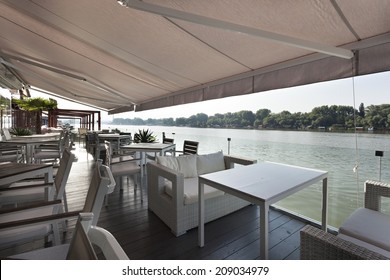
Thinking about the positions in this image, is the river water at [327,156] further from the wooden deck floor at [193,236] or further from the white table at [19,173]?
the white table at [19,173]

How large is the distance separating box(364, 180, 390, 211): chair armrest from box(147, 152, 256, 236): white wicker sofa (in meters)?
1.38

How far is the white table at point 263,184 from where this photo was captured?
1589mm

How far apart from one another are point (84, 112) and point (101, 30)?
53.8ft

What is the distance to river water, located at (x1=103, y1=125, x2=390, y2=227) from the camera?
96.5 inches

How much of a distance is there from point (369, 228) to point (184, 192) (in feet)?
5.69

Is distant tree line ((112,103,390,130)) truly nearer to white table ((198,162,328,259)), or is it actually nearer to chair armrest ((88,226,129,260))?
white table ((198,162,328,259))

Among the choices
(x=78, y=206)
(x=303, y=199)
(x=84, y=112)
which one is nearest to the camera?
(x=78, y=206)

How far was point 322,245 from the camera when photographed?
117 centimetres

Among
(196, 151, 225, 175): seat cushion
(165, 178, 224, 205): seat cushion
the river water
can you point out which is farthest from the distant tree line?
(165, 178, 224, 205): seat cushion

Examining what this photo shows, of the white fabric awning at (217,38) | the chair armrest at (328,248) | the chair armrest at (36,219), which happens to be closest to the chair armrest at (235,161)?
the white fabric awning at (217,38)

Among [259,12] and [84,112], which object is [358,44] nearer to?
[259,12]
